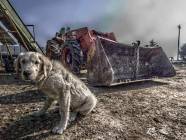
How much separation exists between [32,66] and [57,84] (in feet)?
2.24

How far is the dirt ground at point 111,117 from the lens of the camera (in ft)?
18.9

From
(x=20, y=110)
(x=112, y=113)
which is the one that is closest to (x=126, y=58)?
(x=112, y=113)

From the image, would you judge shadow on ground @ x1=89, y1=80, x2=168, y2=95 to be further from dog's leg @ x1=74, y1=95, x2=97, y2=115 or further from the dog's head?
the dog's head

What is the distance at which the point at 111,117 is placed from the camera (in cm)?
659

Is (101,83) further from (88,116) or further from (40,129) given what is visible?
(40,129)

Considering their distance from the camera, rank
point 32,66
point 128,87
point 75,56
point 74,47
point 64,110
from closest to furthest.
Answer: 1. point 32,66
2. point 64,110
3. point 128,87
4. point 75,56
5. point 74,47

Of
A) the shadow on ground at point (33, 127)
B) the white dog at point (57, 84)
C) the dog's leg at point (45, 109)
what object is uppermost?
the white dog at point (57, 84)

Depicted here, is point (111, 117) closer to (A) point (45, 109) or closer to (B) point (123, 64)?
(A) point (45, 109)

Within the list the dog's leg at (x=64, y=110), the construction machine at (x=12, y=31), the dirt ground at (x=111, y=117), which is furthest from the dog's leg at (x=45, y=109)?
the construction machine at (x=12, y=31)

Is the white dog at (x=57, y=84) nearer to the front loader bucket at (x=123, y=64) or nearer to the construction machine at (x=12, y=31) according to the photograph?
the front loader bucket at (x=123, y=64)

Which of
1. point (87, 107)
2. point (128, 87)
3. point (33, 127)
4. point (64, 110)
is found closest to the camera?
point (64, 110)

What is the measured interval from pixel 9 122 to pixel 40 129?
74cm

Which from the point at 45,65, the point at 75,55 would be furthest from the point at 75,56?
the point at 45,65

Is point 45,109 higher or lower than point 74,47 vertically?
lower
